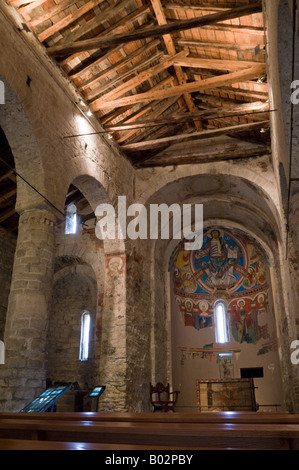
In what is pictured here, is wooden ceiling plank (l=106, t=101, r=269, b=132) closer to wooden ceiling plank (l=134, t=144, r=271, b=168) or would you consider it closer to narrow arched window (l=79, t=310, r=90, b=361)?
wooden ceiling plank (l=134, t=144, r=271, b=168)

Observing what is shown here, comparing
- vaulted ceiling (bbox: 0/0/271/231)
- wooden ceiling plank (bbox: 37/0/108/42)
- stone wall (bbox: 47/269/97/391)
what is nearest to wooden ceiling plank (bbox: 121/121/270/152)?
vaulted ceiling (bbox: 0/0/271/231)

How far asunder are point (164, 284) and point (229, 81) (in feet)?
23.4

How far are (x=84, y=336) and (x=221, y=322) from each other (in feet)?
17.4

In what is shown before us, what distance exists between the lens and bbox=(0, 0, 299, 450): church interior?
546 cm

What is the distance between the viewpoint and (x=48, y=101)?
7258mm

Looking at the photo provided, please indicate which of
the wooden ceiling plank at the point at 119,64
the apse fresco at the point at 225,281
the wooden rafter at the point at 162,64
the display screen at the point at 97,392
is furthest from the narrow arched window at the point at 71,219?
the display screen at the point at 97,392

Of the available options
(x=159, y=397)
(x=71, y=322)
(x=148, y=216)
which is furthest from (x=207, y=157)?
(x=71, y=322)

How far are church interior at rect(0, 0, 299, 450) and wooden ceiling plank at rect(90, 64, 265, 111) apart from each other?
1.2 inches

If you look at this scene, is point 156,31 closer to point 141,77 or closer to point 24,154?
point 141,77

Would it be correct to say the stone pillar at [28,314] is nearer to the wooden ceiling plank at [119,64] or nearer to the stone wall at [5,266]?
the wooden ceiling plank at [119,64]

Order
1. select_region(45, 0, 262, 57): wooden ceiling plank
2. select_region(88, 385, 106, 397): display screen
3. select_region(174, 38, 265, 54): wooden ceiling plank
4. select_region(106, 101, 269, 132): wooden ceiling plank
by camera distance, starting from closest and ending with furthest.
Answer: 1. select_region(45, 0, 262, 57): wooden ceiling plank
2. select_region(88, 385, 106, 397): display screen
3. select_region(174, 38, 265, 54): wooden ceiling plank
4. select_region(106, 101, 269, 132): wooden ceiling plank

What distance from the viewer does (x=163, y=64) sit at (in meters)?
8.90
